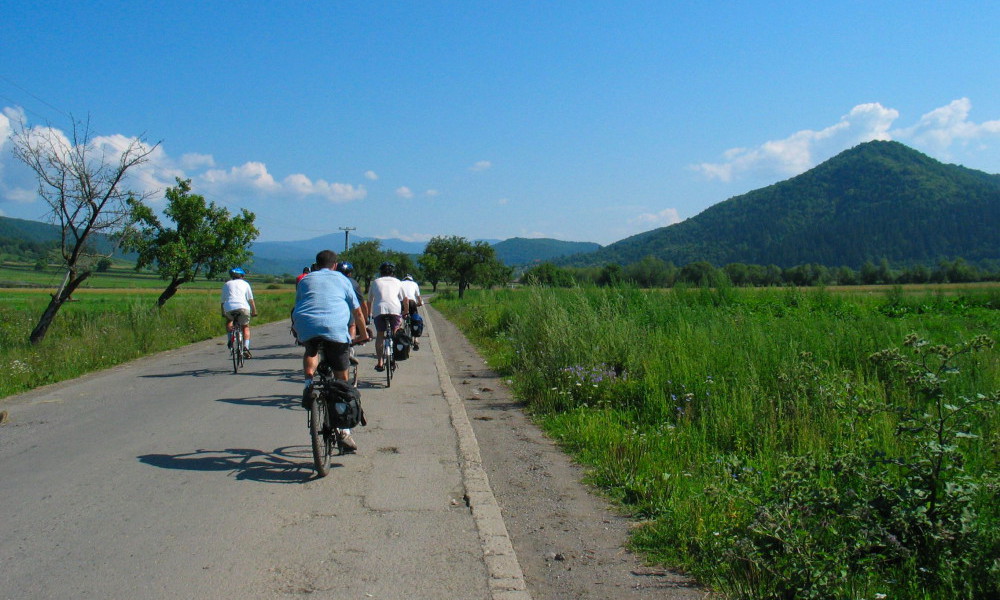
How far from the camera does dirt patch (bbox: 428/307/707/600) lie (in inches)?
142

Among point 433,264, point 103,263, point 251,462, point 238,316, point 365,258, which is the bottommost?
point 251,462

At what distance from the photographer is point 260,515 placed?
4551mm

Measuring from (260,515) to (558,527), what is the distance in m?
2.08

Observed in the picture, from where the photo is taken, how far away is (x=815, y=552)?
3.22 m

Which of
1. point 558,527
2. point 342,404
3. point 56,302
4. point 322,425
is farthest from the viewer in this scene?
point 56,302

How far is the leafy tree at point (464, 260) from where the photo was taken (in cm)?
6762

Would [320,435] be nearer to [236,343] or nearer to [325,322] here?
[325,322]

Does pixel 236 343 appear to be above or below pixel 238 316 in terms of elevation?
below

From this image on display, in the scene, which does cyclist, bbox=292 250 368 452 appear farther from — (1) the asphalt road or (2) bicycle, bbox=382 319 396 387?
(2) bicycle, bbox=382 319 396 387

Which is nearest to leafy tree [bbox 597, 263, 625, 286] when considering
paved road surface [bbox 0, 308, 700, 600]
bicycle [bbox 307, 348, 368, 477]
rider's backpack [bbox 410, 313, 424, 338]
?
rider's backpack [bbox 410, 313, 424, 338]

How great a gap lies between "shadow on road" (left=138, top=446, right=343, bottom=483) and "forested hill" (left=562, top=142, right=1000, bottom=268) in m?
105

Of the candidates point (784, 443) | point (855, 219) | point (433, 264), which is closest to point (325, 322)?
point (784, 443)

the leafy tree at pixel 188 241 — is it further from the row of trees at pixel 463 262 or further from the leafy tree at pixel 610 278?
the row of trees at pixel 463 262

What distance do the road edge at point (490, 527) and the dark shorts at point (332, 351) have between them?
143cm
